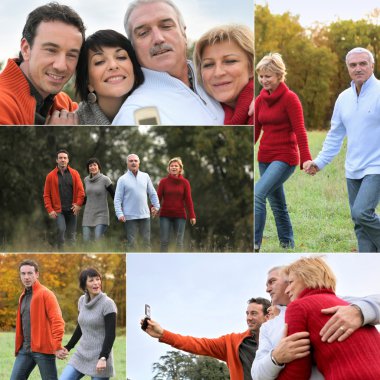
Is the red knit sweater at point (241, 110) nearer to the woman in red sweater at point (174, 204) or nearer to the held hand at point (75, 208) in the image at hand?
the woman in red sweater at point (174, 204)

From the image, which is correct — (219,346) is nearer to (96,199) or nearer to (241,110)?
(96,199)

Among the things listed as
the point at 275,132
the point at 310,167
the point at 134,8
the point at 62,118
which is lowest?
the point at 310,167

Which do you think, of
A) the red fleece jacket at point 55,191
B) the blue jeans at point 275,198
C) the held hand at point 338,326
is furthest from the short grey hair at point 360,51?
the held hand at point 338,326

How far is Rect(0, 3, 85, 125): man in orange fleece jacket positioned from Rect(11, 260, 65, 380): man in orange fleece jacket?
1243 mm

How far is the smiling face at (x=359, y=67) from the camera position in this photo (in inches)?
255

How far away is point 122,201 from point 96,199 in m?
0.24

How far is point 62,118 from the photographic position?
6891 mm

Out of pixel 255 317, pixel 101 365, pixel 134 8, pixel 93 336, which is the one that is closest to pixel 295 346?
pixel 255 317

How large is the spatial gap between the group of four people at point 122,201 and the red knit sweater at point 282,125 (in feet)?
2.40

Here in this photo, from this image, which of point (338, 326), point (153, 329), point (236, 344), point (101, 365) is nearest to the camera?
point (338, 326)

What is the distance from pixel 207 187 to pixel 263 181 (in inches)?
20.1

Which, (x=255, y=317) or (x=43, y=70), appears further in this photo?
(x=43, y=70)

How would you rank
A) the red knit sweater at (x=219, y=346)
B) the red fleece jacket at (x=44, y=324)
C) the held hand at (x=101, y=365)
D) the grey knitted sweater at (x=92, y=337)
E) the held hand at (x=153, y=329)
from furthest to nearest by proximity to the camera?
the red fleece jacket at (x=44, y=324) → the grey knitted sweater at (x=92, y=337) → the held hand at (x=101, y=365) → the red knit sweater at (x=219, y=346) → the held hand at (x=153, y=329)

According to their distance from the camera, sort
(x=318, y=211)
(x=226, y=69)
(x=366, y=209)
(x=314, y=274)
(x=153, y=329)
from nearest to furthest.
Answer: (x=314, y=274) → (x=153, y=329) → (x=366, y=209) → (x=226, y=69) → (x=318, y=211)
